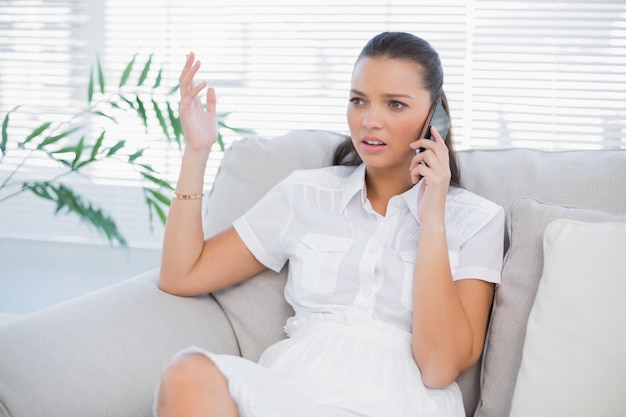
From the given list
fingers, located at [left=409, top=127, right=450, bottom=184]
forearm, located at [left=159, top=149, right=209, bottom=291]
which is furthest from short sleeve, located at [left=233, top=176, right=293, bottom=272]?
fingers, located at [left=409, top=127, right=450, bottom=184]

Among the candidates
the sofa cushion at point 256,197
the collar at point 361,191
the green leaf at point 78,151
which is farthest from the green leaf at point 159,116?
the collar at point 361,191

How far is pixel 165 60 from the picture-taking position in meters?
3.23

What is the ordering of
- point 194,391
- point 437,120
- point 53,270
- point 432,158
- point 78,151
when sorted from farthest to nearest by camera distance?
point 53,270
point 78,151
point 437,120
point 432,158
point 194,391

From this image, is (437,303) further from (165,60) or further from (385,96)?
(165,60)

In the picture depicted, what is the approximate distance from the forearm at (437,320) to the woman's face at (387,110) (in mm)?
224

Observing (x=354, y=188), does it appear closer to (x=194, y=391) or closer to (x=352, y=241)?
(x=352, y=241)

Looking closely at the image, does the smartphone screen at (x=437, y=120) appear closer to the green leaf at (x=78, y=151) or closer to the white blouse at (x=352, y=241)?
the white blouse at (x=352, y=241)

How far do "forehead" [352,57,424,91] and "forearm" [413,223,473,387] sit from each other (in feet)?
1.08

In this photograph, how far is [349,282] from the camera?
159cm

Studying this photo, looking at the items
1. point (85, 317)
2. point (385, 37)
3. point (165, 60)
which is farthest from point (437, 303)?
point (165, 60)

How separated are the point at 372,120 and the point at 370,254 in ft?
0.92

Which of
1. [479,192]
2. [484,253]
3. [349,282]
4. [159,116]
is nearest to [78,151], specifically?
[159,116]

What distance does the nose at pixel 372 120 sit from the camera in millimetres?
A: 1582

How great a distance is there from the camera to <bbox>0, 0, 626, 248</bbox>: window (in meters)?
2.88
